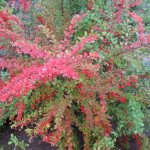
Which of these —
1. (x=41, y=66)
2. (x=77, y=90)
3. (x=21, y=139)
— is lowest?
(x=21, y=139)

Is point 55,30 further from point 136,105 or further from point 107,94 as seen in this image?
point 136,105

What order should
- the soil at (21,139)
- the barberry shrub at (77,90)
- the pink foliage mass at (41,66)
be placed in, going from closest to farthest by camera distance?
the pink foliage mass at (41,66)
the barberry shrub at (77,90)
the soil at (21,139)

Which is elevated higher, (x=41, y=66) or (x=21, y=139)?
(x=41, y=66)

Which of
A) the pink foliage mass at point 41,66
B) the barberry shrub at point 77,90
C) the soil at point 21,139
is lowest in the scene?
the soil at point 21,139

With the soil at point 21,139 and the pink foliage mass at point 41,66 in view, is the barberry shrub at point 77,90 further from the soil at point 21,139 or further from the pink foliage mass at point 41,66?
the soil at point 21,139

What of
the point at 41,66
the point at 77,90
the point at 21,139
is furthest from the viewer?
the point at 21,139

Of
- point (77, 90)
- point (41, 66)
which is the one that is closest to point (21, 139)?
point (77, 90)

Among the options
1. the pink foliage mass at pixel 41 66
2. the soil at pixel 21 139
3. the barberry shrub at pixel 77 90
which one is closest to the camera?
the pink foliage mass at pixel 41 66

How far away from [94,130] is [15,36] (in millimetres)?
1045

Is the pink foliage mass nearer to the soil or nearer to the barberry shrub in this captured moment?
the barberry shrub

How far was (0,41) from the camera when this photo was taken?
2748 millimetres

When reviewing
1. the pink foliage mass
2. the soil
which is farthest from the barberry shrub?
the soil

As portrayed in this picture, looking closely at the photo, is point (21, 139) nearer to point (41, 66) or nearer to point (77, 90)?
point (77, 90)

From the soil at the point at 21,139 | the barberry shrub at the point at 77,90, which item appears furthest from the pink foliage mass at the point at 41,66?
the soil at the point at 21,139
